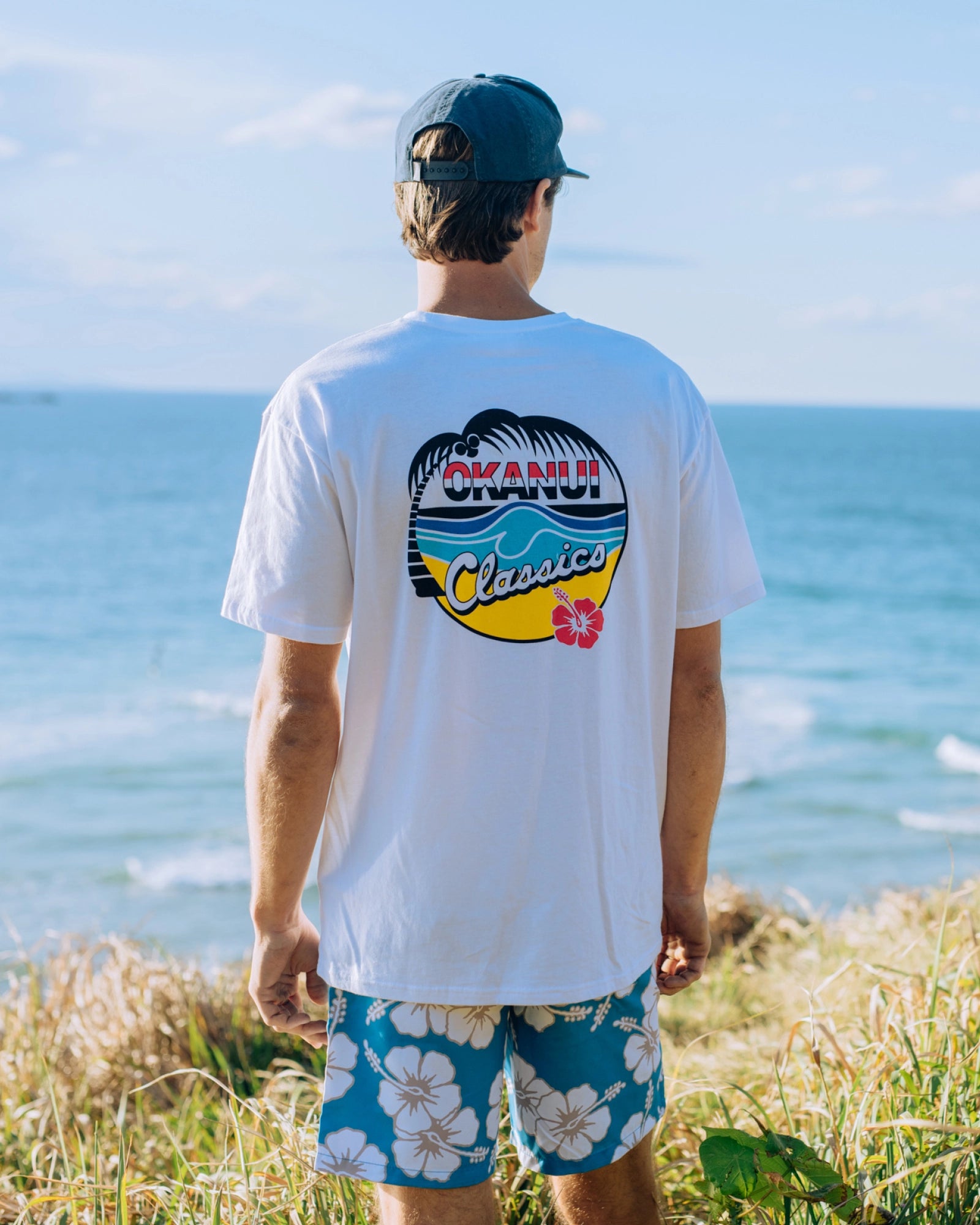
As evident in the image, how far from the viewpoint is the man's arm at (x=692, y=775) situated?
6.10 ft

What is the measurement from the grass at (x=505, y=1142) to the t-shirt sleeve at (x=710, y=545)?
2.88ft

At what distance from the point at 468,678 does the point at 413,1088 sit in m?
0.63

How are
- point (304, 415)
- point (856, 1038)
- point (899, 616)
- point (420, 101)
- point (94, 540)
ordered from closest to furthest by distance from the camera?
point (304, 415)
point (420, 101)
point (856, 1038)
point (899, 616)
point (94, 540)

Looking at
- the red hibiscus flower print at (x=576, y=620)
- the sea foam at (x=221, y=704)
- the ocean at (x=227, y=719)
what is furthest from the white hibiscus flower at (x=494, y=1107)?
the sea foam at (x=221, y=704)

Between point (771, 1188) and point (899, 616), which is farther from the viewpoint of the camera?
point (899, 616)

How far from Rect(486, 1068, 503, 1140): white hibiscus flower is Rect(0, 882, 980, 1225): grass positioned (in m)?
0.53

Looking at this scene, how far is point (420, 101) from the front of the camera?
5.77 feet

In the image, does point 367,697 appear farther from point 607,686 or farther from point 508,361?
point 508,361

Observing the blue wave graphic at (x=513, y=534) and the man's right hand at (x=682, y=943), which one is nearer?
the blue wave graphic at (x=513, y=534)

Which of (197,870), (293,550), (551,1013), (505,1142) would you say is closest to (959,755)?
(197,870)

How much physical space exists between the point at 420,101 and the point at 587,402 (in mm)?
607

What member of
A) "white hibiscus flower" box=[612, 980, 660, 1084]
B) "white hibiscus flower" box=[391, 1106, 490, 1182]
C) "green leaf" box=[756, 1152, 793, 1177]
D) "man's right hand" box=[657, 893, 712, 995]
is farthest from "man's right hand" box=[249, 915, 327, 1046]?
"green leaf" box=[756, 1152, 793, 1177]

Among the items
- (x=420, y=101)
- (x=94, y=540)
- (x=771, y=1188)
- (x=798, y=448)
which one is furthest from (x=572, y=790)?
(x=798, y=448)

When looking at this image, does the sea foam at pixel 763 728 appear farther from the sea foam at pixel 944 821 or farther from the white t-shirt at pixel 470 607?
the white t-shirt at pixel 470 607
